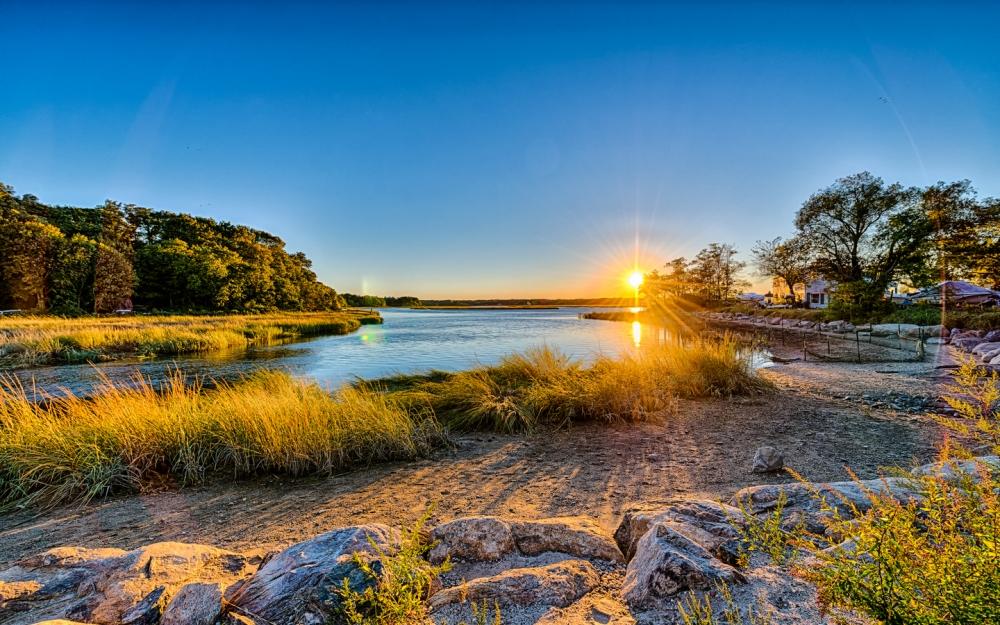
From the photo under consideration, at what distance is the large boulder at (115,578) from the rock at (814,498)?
3106 millimetres

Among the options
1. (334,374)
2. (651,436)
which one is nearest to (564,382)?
(651,436)

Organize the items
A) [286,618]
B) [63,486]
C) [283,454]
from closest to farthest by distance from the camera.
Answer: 1. [286,618]
2. [63,486]
3. [283,454]

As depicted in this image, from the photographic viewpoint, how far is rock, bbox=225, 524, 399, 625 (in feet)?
5.37

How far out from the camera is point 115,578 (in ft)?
6.41

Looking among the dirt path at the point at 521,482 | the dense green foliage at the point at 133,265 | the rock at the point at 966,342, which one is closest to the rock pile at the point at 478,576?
the dirt path at the point at 521,482

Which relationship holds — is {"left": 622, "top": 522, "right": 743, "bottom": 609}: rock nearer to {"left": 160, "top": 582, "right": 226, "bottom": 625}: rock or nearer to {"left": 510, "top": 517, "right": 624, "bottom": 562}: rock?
{"left": 510, "top": 517, "right": 624, "bottom": 562}: rock

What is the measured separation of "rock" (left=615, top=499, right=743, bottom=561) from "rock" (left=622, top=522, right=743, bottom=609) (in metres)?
0.23

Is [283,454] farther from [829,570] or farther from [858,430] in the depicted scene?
[858,430]

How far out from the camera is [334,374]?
12.5 metres

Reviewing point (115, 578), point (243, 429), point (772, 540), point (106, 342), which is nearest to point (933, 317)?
point (772, 540)

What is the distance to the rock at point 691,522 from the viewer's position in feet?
6.89

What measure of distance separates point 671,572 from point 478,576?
3.16ft

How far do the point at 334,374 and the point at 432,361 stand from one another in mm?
3903

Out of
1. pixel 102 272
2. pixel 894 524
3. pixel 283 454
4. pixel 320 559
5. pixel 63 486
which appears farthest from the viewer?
pixel 102 272
